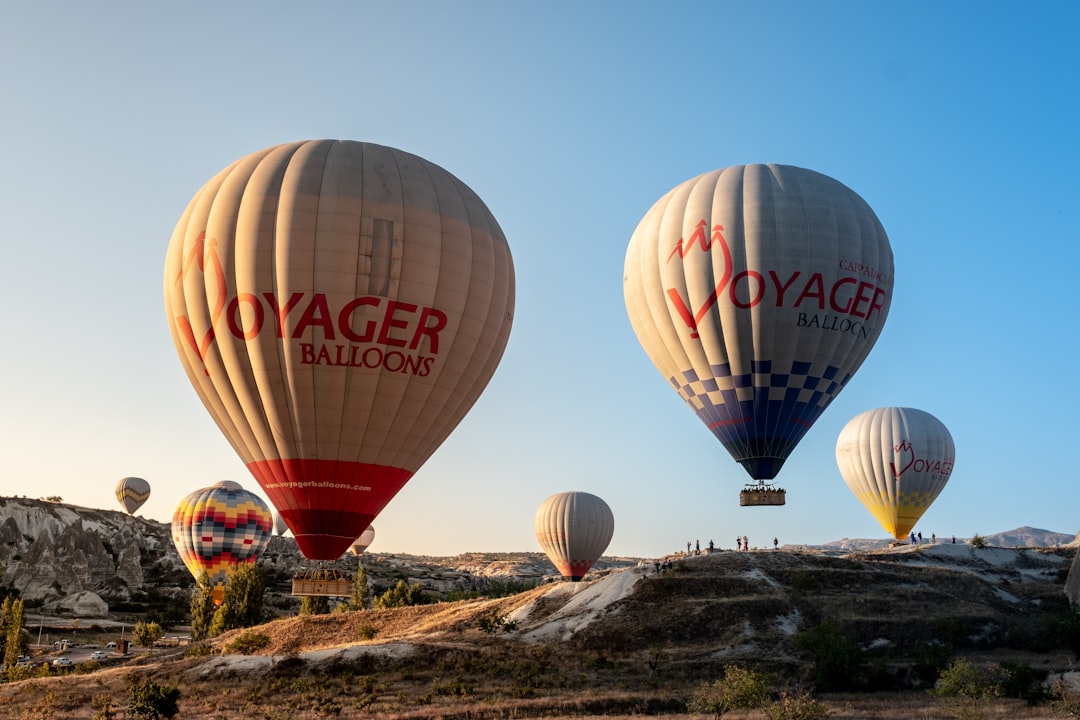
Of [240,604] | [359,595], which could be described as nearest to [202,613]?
[240,604]

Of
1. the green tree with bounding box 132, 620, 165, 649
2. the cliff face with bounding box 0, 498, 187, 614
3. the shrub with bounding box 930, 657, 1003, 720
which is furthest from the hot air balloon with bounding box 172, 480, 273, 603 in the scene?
the shrub with bounding box 930, 657, 1003, 720

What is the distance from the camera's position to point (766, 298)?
43.4 meters

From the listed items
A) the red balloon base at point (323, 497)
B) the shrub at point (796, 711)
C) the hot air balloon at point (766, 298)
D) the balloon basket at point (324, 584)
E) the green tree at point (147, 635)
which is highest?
the hot air balloon at point (766, 298)

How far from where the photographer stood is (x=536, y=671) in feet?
141

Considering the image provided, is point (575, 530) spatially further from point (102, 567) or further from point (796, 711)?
point (102, 567)

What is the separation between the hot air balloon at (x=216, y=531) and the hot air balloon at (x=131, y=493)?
222 feet

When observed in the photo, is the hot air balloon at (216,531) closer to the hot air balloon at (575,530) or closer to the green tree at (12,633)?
the green tree at (12,633)

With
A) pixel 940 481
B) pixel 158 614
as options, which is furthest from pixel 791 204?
pixel 158 614

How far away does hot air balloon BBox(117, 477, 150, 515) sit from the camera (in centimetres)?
14700

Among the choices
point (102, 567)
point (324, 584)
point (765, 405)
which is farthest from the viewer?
point (102, 567)

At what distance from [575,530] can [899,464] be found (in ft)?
98.3

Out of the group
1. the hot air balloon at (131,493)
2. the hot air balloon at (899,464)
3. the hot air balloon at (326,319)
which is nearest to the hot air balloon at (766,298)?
the hot air balloon at (326,319)

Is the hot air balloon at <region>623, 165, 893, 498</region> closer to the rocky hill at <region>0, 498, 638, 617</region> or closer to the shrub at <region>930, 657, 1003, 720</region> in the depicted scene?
the shrub at <region>930, 657, 1003, 720</region>

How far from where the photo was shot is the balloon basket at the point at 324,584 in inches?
1281
